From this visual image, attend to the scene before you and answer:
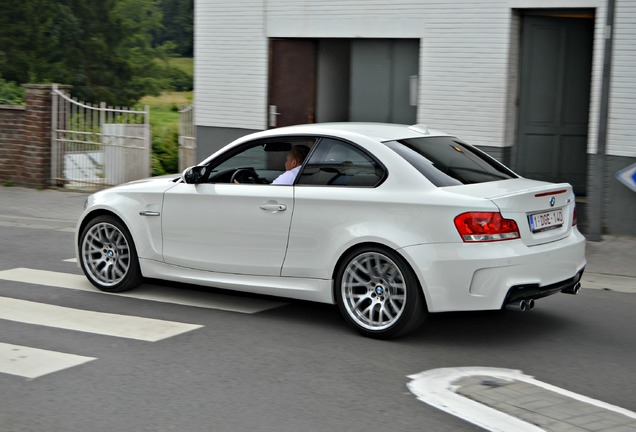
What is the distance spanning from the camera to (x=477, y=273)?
6812 mm

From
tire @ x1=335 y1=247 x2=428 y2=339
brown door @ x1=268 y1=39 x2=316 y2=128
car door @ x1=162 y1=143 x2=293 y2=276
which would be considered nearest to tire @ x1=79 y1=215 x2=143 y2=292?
car door @ x1=162 y1=143 x2=293 y2=276

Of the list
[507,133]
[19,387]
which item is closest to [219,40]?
[507,133]

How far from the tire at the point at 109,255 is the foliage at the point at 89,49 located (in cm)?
3912

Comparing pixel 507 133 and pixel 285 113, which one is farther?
pixel 285 113

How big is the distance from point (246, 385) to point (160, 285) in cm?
336

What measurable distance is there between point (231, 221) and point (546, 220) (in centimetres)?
249

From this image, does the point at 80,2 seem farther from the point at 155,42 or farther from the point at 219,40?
the point at 219,40

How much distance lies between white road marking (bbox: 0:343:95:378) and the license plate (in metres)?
3.25

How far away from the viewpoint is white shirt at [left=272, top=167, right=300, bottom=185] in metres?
7.83

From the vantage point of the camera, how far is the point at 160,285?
365 inches

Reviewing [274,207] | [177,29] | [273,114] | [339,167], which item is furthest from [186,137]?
[177,29]

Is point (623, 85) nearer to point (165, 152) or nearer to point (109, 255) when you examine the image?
point (109, 255)

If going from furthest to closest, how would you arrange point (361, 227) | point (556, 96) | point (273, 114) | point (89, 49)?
1. point (89, 49)
2. point (273, 114)
3. point (556, 96)
4. point (361, 227)

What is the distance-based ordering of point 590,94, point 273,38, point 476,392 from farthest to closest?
point 273,38, point 590,94, point 476,392
